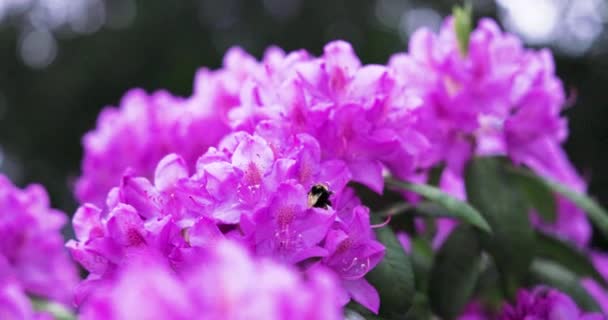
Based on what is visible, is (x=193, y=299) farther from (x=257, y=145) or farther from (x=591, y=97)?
(x=591, y=97)

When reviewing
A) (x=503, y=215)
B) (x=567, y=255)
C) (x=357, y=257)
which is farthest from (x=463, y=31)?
(x=357, y=257)

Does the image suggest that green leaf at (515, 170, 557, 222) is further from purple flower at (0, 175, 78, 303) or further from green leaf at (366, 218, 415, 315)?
purple flower at (0, 175, 78, 303)

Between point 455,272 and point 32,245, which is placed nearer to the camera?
point 455,272

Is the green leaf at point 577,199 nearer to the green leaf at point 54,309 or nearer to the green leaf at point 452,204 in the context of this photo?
the green leaf at point 452,204

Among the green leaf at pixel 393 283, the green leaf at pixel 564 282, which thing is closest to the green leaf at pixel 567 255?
the green leaf at pixel 564 282

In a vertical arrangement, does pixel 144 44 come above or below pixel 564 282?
above

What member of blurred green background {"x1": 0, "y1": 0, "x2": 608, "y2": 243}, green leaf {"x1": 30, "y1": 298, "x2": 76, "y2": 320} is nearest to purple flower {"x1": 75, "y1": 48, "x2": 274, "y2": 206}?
green leaf {"x1": 30, "y1": 298, "x2": 76, "y2": 320}

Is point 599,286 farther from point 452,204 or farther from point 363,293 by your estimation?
point 363,293
